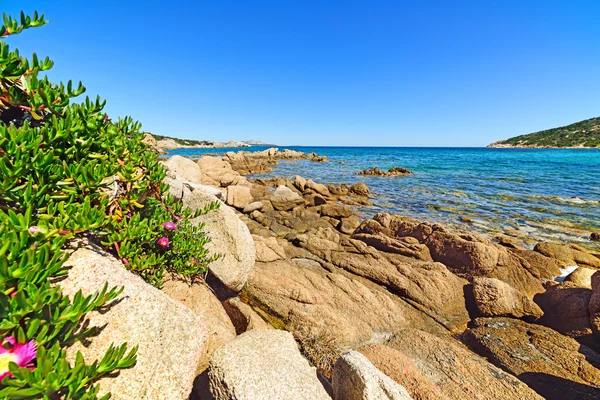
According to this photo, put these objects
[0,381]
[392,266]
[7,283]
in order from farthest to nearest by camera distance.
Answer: [392,266]
[7,283]
[0,381]

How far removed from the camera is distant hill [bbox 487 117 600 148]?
325 ft

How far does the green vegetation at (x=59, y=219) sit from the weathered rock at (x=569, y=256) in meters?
10.5

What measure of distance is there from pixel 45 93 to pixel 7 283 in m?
1.43

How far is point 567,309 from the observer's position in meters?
5.59

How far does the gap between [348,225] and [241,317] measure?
7.94 metres

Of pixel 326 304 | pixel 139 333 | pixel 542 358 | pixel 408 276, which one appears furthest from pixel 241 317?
pixel 542 358

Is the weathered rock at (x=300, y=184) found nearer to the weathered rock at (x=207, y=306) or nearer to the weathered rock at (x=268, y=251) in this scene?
the weathered rock at (x=268, y=251)

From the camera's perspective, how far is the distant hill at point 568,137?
325 ft

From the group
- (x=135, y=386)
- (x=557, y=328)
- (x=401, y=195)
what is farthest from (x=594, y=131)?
(x=135, y=386)

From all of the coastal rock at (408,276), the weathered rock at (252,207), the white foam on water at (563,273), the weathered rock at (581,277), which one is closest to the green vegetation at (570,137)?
the white foam on water at (563,273)

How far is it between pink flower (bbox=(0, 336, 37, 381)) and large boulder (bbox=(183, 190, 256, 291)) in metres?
2.72

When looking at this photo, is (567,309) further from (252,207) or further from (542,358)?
(252,207)

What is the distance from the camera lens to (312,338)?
419cm

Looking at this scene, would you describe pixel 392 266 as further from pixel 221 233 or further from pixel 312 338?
pixel 221 233
